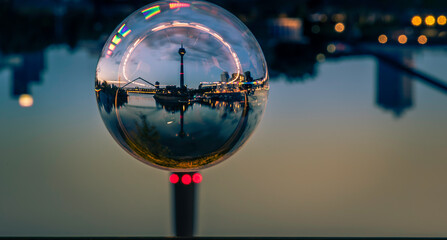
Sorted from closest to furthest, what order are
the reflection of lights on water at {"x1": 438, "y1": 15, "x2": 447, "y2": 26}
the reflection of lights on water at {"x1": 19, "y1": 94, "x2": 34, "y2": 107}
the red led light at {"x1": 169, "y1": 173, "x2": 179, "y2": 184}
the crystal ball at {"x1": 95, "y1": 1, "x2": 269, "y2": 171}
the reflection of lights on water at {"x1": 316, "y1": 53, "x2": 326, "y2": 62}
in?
the crystal ball at {"x1": 95, "y1": 1, "x2": 269, "y2": 171}, the red led light at {"x1": 169, "y1": 173, "x2": 179, "y2": 184}, the reflection of lights on water at {"x1": 19, "y1": 94, "x2": 34, "y2": 107}, the reflection of lights on water at {"x1": 316, "y1": 53, "x2": 326, "y2": 62}, the reflection of lights on water at {"x1": 438, "y1": 15, "x2": 447, "y2": 26}

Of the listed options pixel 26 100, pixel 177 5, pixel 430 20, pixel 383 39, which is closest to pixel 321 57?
pixel 26 100

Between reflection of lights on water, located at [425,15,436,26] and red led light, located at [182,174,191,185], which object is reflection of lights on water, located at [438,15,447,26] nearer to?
reflection of lights on water, located at [425,15,436,26]

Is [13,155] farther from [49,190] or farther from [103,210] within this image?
[103,210]

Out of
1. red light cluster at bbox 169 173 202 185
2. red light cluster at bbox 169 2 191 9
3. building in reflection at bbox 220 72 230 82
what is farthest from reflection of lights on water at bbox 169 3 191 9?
red light cluster at bbox 169 173 202 185

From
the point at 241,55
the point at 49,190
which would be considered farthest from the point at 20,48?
the point at 241,55

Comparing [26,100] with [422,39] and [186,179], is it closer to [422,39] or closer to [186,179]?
[186,179]

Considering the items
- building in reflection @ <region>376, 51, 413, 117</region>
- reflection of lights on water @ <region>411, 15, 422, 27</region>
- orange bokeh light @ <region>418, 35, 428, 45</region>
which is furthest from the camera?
reflection of lights on water @ <region>411, 15, 422, 27</region>

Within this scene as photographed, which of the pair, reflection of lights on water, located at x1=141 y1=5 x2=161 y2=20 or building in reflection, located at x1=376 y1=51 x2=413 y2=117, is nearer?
reflection of lights on water, located at x1=141 y1=5 x2=161 y2=20
